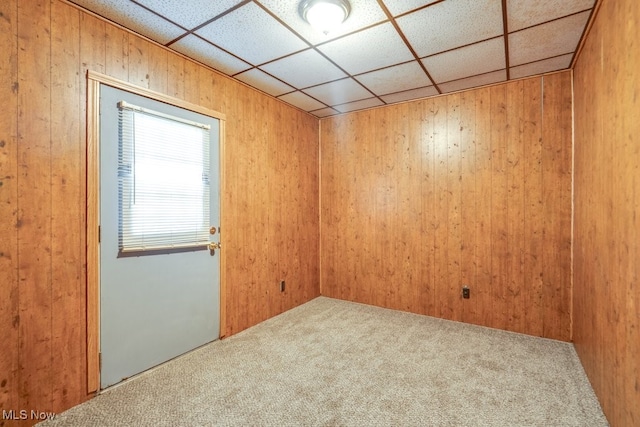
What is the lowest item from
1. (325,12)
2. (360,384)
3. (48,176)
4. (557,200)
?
(360,384)

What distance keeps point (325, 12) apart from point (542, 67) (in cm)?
232

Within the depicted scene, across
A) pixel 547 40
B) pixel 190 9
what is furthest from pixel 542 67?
pixel 190 9

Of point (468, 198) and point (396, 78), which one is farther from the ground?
point (396, 78)

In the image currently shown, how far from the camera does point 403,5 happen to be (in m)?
→ 1.94

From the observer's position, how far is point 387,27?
2182 mm

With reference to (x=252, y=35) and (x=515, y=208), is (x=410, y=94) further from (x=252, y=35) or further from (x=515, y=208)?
(x=252, y=35)

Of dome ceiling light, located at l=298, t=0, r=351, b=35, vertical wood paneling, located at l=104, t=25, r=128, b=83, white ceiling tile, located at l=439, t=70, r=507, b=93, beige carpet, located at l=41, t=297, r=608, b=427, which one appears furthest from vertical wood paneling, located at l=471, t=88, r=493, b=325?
vertical wood paneling, located at l=104, t=25, r=128, b=83

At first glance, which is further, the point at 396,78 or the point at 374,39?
the point at 396,78

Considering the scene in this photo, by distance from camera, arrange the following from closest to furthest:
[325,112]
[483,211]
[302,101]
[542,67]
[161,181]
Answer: [161,181] → [542,67] → [483,211] → [302,101] → [325,112]

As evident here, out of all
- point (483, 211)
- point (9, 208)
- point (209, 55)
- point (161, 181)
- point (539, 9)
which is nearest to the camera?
point (9, 208)

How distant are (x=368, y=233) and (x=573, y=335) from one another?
7.81 feet

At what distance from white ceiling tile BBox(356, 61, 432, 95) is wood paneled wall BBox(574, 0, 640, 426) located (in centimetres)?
130

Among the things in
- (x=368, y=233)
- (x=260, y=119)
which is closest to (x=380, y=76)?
(x=260, y=119)

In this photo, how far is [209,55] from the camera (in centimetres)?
260
